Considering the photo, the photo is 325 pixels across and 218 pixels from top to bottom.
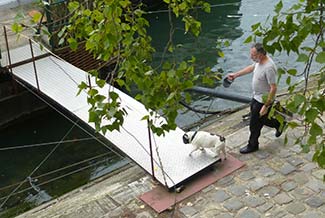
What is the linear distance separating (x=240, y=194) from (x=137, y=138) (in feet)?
6.59

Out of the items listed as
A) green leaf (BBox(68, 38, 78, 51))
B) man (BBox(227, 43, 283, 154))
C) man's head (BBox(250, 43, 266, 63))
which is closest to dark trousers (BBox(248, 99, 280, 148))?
man (BBox(227, 43, 283, 154))

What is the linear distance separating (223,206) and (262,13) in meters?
11.6

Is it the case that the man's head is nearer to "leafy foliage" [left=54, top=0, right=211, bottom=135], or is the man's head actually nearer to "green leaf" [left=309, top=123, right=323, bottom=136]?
"leafy foliage" [left=54, top=0, right=211, bottom=135]

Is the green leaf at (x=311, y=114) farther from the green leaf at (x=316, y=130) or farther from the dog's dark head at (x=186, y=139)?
the dog's dark head at (x=186, y=139)

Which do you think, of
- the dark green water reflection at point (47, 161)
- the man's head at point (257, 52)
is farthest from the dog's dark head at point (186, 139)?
the dark green water reflection at point (47, 161)

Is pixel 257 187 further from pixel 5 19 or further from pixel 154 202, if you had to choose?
pixel 5 19

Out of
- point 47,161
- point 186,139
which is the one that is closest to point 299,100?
point 186,139

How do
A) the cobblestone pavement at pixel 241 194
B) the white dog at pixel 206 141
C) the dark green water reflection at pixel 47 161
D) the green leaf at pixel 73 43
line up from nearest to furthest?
the green leaf at pixel 73 43, the cobblestone pavement at pixel 241 194, the white dog at pixel 206 141, the dark green water reflection at pixel 47 161

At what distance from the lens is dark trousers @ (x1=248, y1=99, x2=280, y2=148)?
8156 millimetres

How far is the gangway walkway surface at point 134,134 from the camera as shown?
8.04 m

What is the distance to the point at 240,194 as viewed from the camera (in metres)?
7.65

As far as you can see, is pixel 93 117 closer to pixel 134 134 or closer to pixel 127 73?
pixel 127 73

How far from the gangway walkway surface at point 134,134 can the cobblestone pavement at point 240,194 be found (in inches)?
13.0

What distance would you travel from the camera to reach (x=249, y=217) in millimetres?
7164
